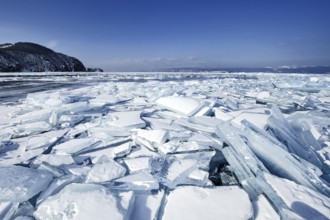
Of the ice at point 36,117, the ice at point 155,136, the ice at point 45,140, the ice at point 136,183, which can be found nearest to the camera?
the ice at point 136,183

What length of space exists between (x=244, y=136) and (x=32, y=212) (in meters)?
1.52

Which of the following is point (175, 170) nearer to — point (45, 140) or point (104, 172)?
point (104, 172)

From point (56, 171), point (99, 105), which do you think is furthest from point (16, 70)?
point (56, 171)

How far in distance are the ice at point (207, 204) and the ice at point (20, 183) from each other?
0.76 m

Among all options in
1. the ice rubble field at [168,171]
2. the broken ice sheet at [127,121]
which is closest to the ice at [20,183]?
the ice rubble field at [168,171]

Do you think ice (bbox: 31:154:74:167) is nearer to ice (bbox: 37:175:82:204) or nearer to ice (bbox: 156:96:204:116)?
ice (bbox: 37:175:82:204)

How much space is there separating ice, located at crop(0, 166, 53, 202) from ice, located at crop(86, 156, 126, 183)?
0.83 ft

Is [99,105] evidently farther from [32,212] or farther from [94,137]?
[32,212]

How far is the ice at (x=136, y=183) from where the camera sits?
1.26 m

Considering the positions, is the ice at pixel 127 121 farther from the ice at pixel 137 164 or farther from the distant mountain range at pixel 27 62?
the distant mountain range at pixel 27 62

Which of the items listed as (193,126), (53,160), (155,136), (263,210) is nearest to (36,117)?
(53,160)

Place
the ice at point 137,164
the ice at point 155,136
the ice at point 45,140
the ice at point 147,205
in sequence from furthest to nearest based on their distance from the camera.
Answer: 1. the ice at point 45,140
2. the ice at point 155,136
3. the ice at point 137,164
4. the ice at point 147,205

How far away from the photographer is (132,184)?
1.28m

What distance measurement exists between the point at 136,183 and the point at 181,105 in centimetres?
182
